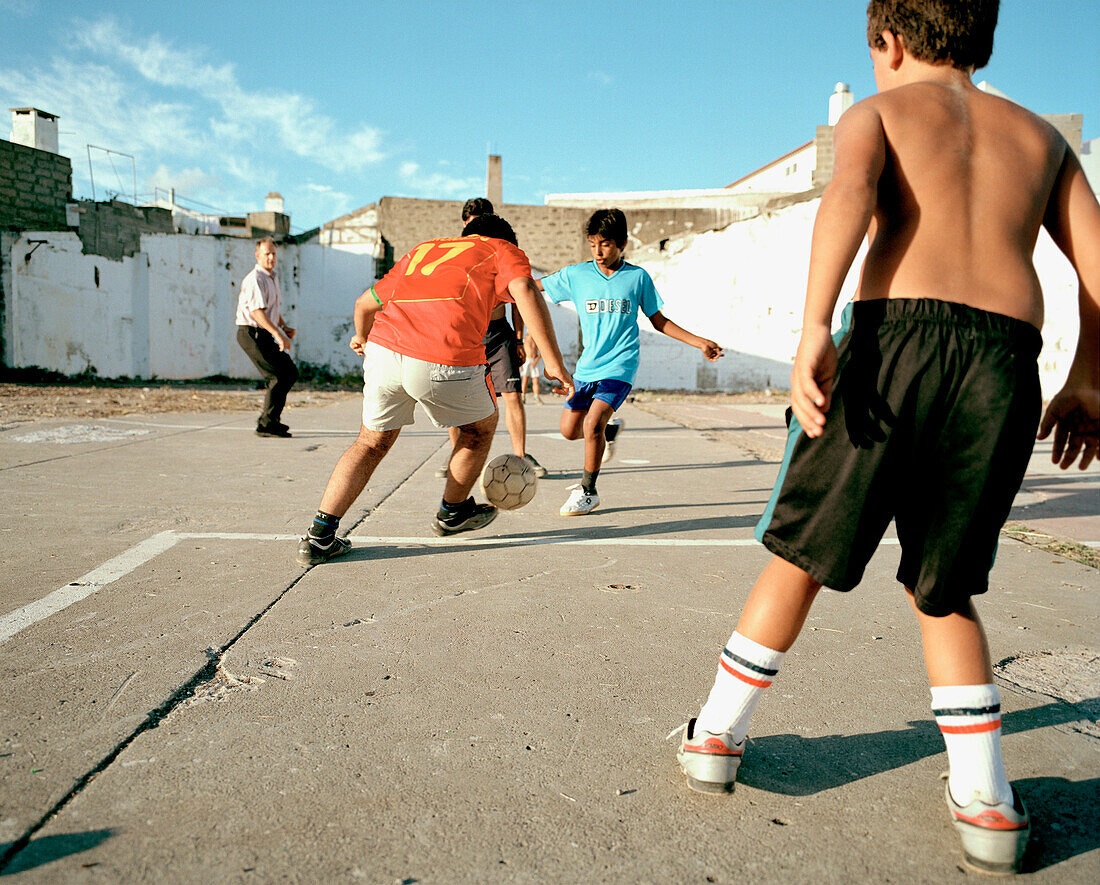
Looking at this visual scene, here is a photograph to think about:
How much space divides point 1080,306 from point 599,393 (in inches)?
135

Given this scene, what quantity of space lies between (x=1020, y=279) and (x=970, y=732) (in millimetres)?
962

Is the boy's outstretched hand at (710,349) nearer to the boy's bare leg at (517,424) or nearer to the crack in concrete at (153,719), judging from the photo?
the boy's bare leg at (517,424)

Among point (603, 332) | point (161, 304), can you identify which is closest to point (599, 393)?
point (603, 332)

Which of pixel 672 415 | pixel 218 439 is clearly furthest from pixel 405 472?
pixel 672 415

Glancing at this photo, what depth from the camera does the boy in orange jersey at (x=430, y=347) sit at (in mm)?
3449

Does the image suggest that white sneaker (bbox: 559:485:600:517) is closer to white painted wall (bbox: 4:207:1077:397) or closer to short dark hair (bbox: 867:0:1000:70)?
short dark hair (bbox: 867:0:1000:70)

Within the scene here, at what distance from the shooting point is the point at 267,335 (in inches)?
321

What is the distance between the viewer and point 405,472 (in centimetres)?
606

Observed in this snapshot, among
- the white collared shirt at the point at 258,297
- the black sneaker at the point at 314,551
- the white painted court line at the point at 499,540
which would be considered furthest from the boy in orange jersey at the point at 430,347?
the white collared shirt at the point at 258,297

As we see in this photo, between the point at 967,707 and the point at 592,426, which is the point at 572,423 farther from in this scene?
the point at 967,707

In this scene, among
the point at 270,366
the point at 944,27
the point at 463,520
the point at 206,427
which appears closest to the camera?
the point at 944,27

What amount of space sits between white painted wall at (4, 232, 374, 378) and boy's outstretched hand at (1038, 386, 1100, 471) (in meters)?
19.9

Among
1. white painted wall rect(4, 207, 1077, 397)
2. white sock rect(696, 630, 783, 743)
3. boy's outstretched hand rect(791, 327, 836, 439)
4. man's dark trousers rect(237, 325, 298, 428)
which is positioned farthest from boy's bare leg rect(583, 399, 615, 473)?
white painted wall rect(4, 207, 1077, 397)

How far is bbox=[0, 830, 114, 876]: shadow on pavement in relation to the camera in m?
1.40
